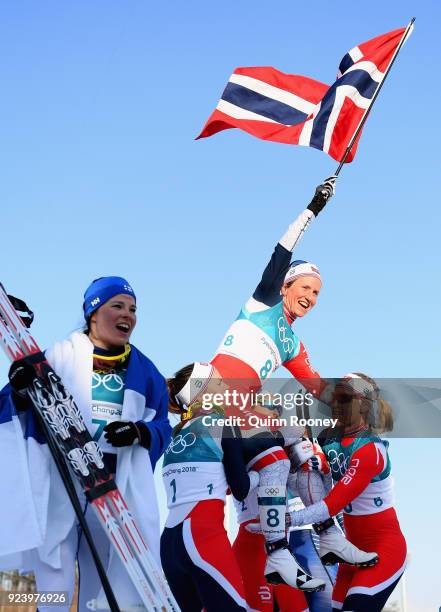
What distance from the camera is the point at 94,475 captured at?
498 cm

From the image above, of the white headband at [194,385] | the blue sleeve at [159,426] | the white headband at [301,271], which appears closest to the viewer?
the blue sleeve at [159,426]

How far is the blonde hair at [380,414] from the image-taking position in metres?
6.49

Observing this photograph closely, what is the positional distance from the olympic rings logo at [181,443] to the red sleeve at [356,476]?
0.95 meters

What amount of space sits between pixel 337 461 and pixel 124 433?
1866mm

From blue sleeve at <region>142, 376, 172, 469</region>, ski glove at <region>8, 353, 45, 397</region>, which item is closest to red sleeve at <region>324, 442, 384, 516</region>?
blue sleeve at <region>142, 376, 172, 469</region>

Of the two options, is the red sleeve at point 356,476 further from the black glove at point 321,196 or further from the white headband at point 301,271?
the black glove at point 321,196

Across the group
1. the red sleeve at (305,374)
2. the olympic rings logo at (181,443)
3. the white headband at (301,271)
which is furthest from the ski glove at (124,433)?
the white headband at (301,271)

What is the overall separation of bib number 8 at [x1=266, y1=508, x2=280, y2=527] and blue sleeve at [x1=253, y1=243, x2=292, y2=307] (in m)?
1.44

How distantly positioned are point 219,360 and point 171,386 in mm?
448

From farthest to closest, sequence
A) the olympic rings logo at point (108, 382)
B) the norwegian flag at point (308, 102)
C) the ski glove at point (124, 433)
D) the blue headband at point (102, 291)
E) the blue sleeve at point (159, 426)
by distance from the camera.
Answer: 1. the norwegian flag at point (308, 102)
2. the blue headband at point (102, 291)
3. the olympic rings logo at point (108, 382)
4. the blue sleeve at point (159, 426)
5. the ski glove at point (124, 433)

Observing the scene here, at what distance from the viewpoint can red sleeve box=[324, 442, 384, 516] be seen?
6.02 m

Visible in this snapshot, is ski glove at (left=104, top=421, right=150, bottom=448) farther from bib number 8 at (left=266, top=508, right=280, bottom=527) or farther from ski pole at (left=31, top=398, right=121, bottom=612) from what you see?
bib number 8 at (left=266, top=508, right=280, bottom=527)

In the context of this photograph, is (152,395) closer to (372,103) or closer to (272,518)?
(272,518)

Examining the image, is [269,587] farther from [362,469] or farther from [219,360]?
[219,360]
